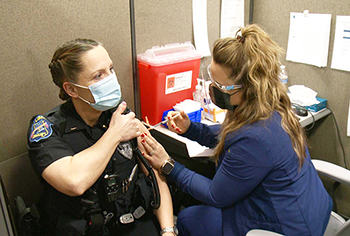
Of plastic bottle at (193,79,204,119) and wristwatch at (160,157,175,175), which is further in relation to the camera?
plastic bottle at (193,79,204,119)

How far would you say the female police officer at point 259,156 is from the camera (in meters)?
1.03

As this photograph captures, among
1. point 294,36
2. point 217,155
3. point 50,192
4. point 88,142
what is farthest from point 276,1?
point 50,192

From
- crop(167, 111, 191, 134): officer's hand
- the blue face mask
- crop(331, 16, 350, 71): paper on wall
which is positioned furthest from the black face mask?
crop(331, 16, 350, 71): paper on wall

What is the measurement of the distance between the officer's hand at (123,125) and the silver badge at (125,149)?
0.31 ft

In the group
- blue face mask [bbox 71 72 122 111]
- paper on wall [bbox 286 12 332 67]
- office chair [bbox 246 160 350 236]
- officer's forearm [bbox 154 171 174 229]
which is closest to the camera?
office chair [bbox 246 160 350 236]

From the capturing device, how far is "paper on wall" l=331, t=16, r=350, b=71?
65.9 inches

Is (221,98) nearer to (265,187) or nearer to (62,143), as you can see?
(265,187)

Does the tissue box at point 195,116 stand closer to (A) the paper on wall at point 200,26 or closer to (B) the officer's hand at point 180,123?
(B) the officer's hand at point 180,123

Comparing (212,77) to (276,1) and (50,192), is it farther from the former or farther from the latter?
(276,1)

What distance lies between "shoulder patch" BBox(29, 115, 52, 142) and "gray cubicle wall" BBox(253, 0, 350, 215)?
5.22 feet

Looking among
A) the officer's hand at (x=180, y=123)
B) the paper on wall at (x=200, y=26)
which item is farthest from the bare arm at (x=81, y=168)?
the paper on wall at (x=200, y=26)

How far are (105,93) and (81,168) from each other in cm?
31

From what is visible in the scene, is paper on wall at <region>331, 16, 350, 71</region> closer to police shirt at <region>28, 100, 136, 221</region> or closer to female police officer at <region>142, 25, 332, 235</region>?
female police officer at <region>142, 25, 332, 235</region>

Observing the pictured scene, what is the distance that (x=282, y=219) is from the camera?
106 centimetres
